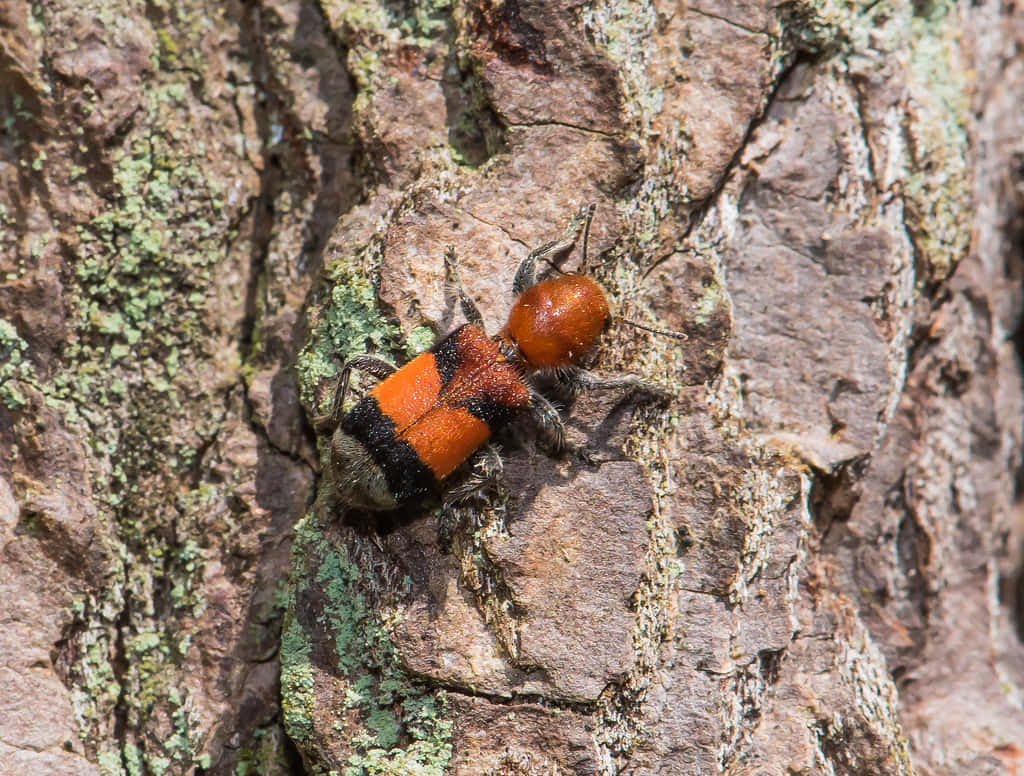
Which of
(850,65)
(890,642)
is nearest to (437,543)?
(890,642)

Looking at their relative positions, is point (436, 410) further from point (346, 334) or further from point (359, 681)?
point (359, 681)

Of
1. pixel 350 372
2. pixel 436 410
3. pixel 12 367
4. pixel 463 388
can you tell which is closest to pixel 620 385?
pixel 463 388

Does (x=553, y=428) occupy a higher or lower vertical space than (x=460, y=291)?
lower

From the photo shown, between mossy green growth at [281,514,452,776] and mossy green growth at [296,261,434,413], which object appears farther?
mossy green growth at [296,261,434,413]

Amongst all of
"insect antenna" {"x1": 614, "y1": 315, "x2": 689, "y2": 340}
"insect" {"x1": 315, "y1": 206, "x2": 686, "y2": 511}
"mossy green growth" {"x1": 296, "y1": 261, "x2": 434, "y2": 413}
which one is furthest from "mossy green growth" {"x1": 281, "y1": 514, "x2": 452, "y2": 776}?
"insect antenna" {"x1": 614, "y1": 315, "x2": 689, "y2": 340}

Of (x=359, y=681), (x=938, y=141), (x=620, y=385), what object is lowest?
(x=359, y=681)

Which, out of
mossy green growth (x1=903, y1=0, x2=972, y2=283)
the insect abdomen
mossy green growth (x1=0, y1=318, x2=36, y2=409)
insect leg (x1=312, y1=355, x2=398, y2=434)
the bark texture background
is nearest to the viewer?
the bark texture background

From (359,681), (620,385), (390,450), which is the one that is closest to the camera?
(359,681)

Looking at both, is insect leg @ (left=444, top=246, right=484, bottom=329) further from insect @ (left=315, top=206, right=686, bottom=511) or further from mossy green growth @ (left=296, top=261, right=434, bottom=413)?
mossy green growth @ (left=296, top=261, right=434, bottom=413)
